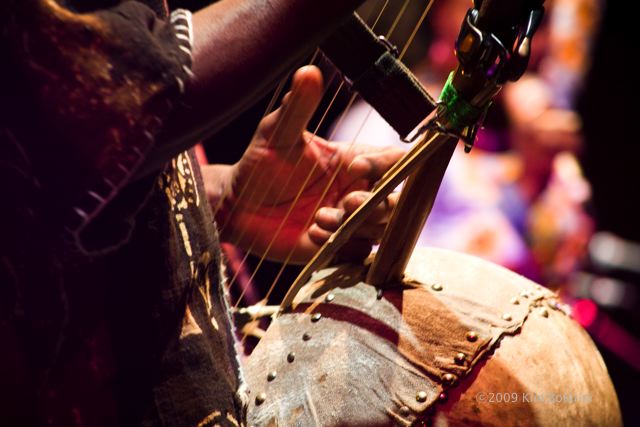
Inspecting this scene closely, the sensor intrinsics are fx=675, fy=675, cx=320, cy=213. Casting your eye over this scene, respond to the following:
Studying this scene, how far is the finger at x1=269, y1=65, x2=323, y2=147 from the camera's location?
0.96 m

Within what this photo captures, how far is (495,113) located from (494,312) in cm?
219

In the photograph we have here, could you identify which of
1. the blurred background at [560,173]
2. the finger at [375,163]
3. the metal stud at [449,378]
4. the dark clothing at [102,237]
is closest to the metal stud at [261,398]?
the dark clothing at [102,237]

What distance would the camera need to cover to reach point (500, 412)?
799 millimetres

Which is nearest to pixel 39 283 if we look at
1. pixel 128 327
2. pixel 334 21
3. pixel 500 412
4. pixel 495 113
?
pixel 128 327

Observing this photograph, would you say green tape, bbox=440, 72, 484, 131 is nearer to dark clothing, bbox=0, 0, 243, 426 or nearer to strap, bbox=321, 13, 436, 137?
strap, bbox=321, 13, 436, 137

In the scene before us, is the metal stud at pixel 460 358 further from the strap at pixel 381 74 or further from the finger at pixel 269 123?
the finger at pixel 269 123

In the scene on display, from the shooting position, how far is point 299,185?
1117mm

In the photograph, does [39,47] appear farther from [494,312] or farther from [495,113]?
[495,113]

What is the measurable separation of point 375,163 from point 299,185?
0.63ft

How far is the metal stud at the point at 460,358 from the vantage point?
813mm

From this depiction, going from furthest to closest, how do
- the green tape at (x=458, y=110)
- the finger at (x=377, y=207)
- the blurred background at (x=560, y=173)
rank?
the blurred background at (x=560, y=173)
the finger at (x=377, y=207)
the green tape at (x=458, y=110)

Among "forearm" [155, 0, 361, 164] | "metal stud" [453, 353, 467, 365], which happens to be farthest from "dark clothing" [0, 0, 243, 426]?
"metal stud" [453, 353, 467, 365]

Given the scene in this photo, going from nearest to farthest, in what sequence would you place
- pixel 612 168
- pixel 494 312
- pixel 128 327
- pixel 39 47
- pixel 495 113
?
pixel 39 47, pixel 128 327, pixel 494 312, pixel 495 113, pixel 612 168

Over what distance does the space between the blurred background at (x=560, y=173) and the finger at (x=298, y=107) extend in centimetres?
121
